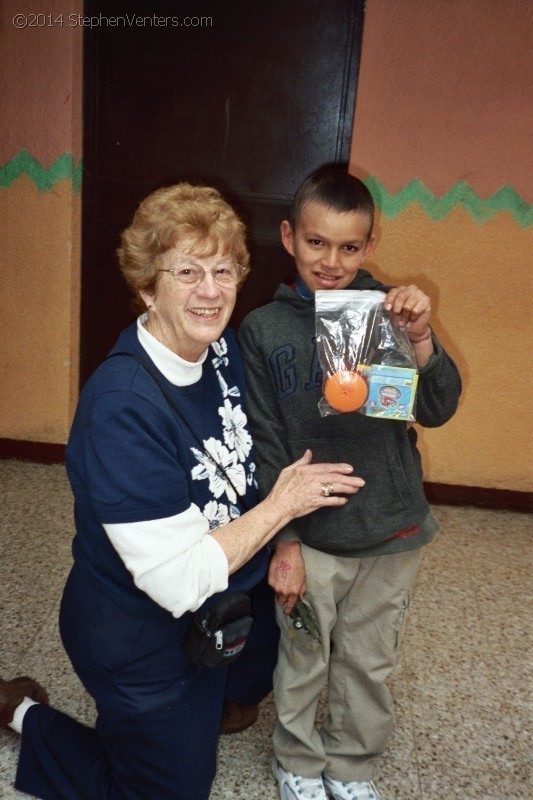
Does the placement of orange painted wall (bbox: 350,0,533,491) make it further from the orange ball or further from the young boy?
the orange ball

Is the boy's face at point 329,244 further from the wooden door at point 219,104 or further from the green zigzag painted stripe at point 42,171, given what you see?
the green zigzag painted stripe at point 42,171

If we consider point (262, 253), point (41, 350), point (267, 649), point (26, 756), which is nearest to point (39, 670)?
point (26, 756)

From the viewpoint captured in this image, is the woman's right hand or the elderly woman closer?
the elderly woman

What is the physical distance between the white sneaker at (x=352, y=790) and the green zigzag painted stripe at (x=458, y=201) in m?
2.18

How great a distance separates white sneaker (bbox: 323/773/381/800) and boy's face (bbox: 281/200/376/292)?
1216 mm

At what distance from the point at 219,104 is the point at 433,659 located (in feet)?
7.65

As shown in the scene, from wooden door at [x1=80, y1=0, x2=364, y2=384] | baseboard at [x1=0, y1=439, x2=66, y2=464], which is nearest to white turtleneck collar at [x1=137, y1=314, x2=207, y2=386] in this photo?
wooden door at [x1=80, y1=0, x2=364, y2=384]

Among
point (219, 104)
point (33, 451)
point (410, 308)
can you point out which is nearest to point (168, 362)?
point (410, 308)

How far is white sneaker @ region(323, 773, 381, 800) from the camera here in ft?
5.32

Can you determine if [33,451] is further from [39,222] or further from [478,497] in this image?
[478,497]

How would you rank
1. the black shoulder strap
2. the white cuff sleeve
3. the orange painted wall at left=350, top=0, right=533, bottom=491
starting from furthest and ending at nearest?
1. the orange painted wall at left=350, top=0, right=533, bottom=491
2. the black shoulder strap
3. the white cuff sleeve

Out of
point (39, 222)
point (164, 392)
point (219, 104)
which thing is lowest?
point (164, 392)

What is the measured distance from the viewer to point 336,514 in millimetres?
1472

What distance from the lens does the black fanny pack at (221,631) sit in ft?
4.51
